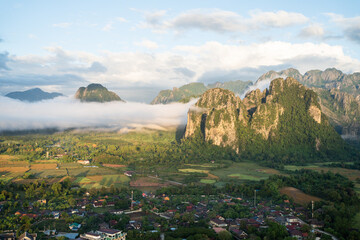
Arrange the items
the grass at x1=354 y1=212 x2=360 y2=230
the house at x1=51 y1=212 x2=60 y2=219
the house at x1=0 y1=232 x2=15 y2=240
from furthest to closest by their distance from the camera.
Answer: the house at x1=51 y1=212 x2=60 y2=219 < the grass at x1=354 y1=212 x2=360 y2=230 < the house at x1=0 y1=232 x2=15 y2=240

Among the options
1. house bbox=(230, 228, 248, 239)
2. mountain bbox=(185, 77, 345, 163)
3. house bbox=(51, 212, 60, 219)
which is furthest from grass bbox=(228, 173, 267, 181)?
house bbox=(51, 212, 60, 219)

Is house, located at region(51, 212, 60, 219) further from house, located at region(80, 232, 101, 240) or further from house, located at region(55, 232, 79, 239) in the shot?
house, located at region(80, 232, 101, 240)

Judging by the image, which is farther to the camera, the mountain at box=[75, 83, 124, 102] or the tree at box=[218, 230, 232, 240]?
the mountain at box=[75, 83, 124, 102]

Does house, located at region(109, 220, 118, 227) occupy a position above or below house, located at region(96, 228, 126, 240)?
below

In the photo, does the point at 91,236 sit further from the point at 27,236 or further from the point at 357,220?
the point at 357,220

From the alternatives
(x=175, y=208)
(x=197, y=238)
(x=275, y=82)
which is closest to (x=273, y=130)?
(x=275, y=82)

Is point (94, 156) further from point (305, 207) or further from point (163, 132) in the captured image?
point (305, 207)

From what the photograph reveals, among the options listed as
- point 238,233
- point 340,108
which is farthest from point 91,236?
point 340,108
